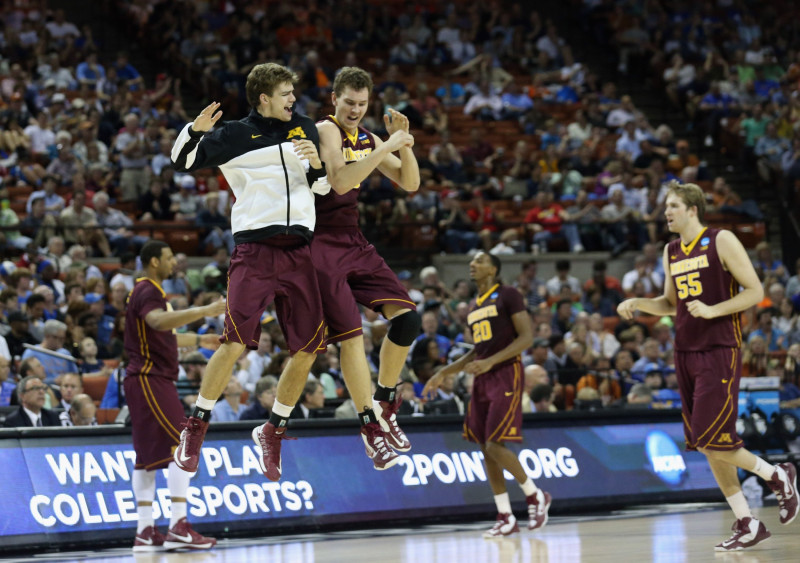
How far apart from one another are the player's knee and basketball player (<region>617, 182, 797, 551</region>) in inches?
67.4

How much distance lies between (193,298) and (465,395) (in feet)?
11.8

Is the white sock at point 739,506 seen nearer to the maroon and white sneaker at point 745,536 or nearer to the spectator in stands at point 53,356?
the maroon and white sneaker at point 745,536

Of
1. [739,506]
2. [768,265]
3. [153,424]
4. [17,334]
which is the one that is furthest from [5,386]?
[768,265]

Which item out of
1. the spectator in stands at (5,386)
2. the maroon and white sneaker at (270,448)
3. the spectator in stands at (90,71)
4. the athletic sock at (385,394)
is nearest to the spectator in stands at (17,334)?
the spectator in stands at (5,386)

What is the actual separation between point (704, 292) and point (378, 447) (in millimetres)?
2796

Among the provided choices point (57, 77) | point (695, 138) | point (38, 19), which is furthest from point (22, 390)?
point (695, 138)

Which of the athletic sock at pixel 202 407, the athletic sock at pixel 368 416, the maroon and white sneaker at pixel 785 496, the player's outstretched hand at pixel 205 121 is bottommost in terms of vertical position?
the maroon and white sneaker at pixel 785 496

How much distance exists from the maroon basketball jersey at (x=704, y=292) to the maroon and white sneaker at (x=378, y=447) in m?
2.59

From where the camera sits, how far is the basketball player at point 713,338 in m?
8.23

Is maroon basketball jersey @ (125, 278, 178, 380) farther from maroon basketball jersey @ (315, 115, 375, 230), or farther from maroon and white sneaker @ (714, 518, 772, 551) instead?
maroon and white sneaker @ (714, 518, 772, 551)

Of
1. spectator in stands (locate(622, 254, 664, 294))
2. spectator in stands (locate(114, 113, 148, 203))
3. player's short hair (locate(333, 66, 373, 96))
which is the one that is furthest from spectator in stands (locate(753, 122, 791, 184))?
player's short hair (locate(333, 66, 373, 96))

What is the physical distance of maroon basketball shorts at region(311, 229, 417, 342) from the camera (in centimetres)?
700

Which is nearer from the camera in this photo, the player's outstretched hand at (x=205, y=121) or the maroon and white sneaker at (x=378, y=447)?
the player's outstretched hand at (x=205, y=121)

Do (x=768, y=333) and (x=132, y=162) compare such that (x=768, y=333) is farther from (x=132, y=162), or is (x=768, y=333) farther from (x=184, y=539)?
(x=184, y=539)
